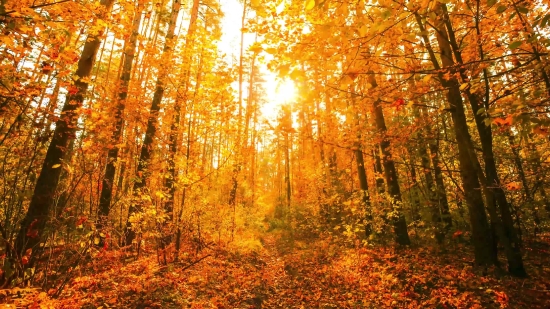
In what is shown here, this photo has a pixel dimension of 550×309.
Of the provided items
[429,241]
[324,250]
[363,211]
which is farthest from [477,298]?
[324,250]

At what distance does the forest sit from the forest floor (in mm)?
52

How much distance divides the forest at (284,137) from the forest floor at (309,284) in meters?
0.05

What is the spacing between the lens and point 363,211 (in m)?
9.80

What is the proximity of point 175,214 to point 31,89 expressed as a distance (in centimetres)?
507

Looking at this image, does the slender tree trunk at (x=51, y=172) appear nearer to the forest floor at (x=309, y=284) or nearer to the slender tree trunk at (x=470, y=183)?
the forest floor at (x=309, y=284)

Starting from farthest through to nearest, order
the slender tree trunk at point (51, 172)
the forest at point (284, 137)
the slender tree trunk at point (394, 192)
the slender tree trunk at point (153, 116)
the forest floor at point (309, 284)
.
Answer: the slender tree trunk at point (394, 192) < the slender tree trunk at point (153, 116) < the forest floor at point (309, 284) < the slender tree trunk at point (51, 172) < the forest at point (284, 137)

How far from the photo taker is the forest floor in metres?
5.07

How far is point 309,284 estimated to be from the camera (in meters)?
7.66

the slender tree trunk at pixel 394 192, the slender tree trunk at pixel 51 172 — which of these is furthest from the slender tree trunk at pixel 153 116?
the slender tree trunk at pixel 394 192

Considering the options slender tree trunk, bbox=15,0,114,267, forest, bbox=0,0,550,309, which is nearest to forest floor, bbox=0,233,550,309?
forest, bbox=0,0,550,309

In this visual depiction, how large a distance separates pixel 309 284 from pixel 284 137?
4.11 meters

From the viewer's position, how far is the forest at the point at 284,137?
143 inches

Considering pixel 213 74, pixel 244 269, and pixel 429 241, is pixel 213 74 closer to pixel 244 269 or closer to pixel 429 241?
pixel 244 269

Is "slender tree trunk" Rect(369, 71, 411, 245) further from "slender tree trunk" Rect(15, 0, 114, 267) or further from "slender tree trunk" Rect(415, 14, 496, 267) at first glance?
"slender tree trunk" Rect(15, 0, 114, 267)
